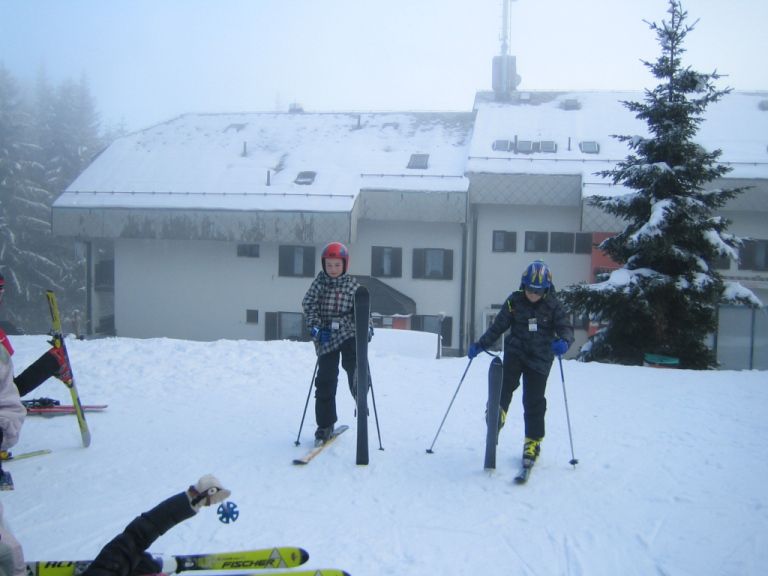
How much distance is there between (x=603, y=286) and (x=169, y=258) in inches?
742

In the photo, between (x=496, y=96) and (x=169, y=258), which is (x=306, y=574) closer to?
(x=169, y=258)

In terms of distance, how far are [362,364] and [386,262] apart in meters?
20.0

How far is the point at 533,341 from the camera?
542 centimetres

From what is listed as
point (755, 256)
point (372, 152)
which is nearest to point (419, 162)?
point (372, 152)

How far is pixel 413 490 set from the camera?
4875 millimetres

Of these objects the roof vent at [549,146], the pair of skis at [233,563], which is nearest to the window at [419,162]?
the roof vent at [549,146]

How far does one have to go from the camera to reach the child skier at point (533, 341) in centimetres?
533

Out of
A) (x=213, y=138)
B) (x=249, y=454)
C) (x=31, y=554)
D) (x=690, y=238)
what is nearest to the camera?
(x=31, y=554)

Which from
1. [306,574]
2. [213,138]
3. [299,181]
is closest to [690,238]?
[306,574]

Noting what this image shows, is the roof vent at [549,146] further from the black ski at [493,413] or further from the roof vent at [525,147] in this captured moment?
the black ski at [493,413]

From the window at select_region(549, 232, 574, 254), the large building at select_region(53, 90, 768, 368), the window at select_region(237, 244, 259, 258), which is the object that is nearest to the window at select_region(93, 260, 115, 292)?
the large building at select_region(53, 90, 768, 368)

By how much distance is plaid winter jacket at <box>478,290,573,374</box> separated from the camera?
17.7 feet

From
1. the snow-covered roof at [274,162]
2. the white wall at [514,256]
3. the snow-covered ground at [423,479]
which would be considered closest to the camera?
the snow-covered ground at [423,479]

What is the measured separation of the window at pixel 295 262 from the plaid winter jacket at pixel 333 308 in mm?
19619
